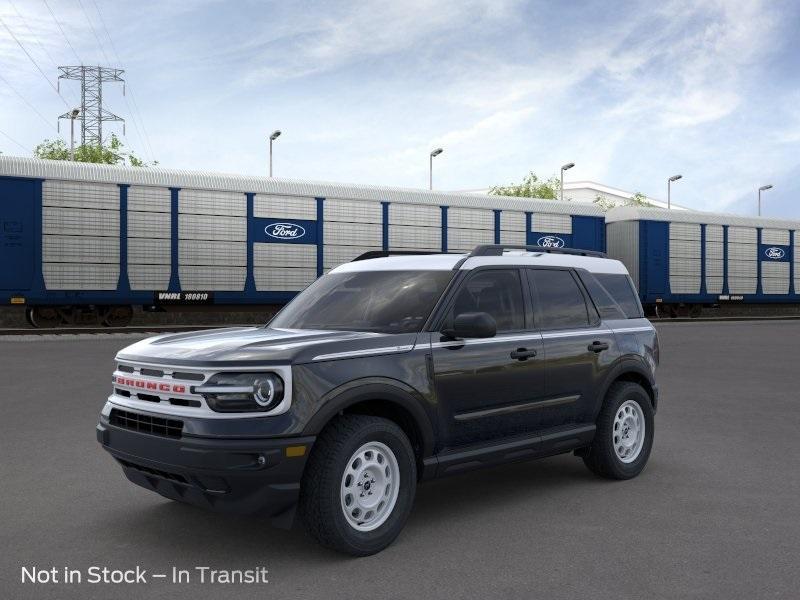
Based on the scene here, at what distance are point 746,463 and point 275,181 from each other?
66.7 ft

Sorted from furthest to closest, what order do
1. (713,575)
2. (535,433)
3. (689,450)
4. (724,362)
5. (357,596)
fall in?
(724,362)
(689,450)
(535,433)
(713,575)
(357,596)

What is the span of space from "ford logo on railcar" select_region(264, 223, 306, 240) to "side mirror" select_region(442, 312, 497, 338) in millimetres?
20816

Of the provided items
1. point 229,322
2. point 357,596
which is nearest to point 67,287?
point 229,322

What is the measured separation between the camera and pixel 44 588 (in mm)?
4008

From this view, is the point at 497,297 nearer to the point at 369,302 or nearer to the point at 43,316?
the point at 369,302

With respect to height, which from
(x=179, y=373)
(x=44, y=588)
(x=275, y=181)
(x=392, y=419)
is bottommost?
(x=44, y=588)

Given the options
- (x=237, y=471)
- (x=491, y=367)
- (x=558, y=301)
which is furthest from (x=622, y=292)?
(x=237, y=471)

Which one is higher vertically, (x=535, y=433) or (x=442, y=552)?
(x=535, y=433)

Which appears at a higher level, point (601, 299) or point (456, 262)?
point (456, 262)

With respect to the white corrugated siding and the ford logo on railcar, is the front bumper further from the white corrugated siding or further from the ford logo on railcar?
the ford logo on railcar

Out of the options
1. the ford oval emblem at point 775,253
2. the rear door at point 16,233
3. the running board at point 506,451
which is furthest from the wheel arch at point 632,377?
the ford oval emblem at point 775,253

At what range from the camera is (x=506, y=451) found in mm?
5336

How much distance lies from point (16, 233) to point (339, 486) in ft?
66.3

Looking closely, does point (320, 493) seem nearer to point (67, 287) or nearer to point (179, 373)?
point (179, 373)
